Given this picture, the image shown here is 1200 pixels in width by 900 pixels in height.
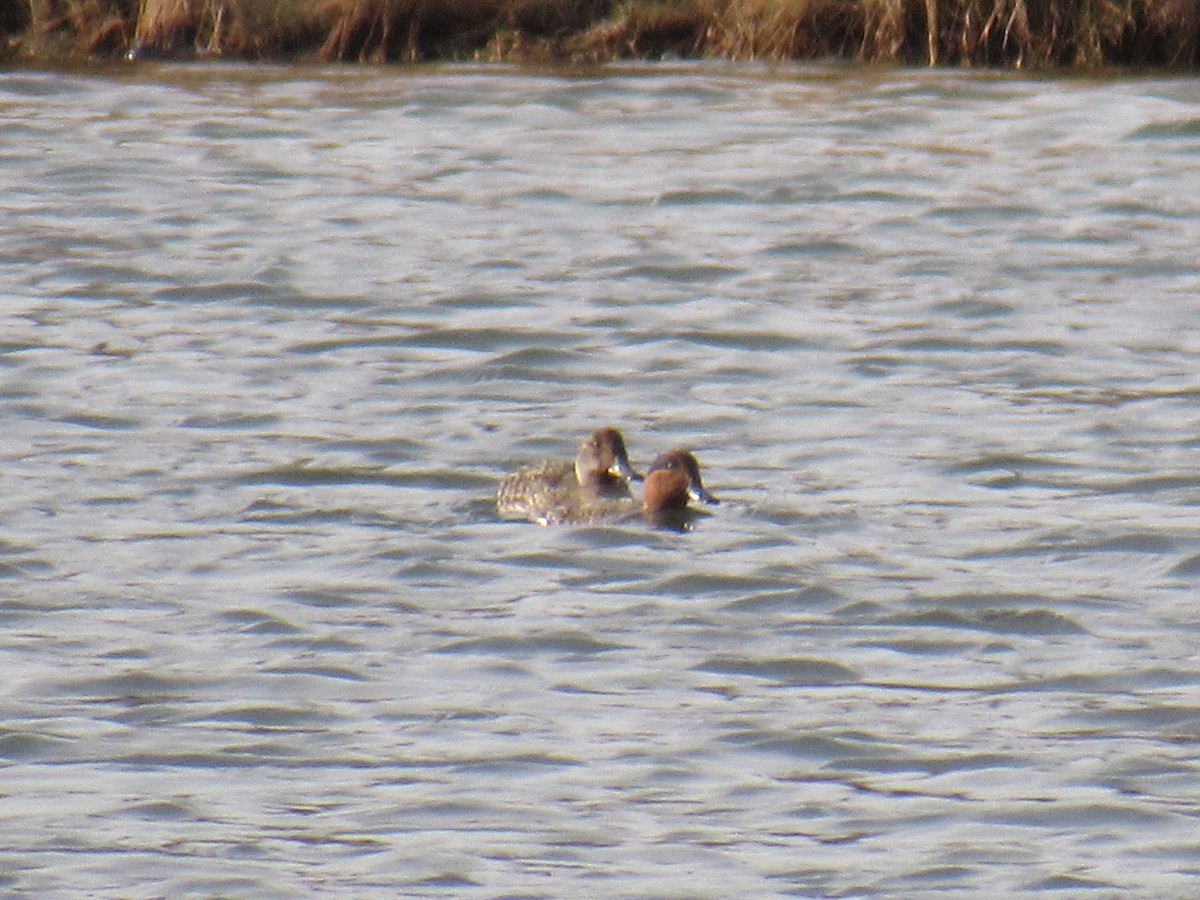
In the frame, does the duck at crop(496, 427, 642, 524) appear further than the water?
Yes

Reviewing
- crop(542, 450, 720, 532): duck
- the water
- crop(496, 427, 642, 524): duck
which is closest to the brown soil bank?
the water

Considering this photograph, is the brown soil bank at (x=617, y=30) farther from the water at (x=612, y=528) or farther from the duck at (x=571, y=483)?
the duck at (x=571, y=483)

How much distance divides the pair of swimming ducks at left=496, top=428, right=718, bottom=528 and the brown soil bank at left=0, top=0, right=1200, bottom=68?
25.0 feet

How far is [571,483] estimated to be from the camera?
8422 mm

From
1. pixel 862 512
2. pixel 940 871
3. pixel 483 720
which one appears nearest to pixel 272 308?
pixel 862 512

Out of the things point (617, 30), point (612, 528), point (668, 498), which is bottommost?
point (612, 528)

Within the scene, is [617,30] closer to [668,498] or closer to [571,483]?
[571,483]

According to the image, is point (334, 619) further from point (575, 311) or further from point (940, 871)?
point (575, 311)

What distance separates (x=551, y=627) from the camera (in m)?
7.04

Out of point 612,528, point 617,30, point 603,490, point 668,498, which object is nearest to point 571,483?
point 603,490

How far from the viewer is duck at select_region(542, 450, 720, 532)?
27.1 feet

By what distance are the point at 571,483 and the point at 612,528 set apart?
20cm

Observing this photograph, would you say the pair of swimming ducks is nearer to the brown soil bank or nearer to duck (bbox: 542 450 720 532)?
duck (bbox: 542 450 720 532)

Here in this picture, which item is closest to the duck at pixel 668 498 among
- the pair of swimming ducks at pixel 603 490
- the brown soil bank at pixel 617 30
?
the pair of swimming ducks at pixel 603 490
